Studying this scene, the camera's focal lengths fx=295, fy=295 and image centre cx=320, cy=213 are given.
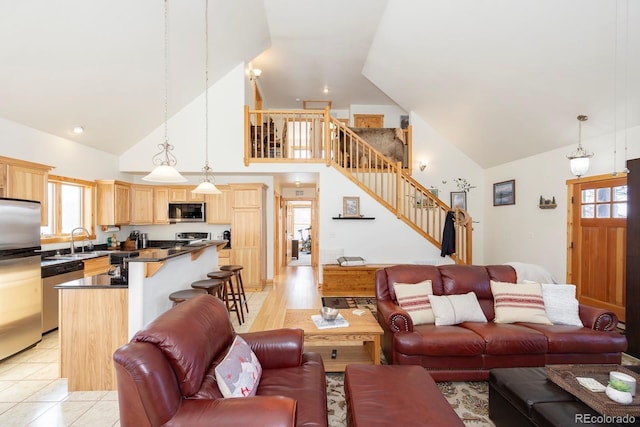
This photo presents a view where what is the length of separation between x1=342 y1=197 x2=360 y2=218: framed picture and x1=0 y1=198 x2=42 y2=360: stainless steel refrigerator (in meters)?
4.44

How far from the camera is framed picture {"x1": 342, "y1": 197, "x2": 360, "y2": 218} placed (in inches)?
229

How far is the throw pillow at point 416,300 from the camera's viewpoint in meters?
2.86

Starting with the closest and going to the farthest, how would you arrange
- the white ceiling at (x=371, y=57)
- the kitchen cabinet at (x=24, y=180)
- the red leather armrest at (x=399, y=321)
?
1. the red leather armrest at (x=399, y=321)
2. the white ceiling at (x=371, y=57)
3. the kitchen cabinet at (x=24, y=180)

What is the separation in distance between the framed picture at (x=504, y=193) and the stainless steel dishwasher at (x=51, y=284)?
24.7 feet

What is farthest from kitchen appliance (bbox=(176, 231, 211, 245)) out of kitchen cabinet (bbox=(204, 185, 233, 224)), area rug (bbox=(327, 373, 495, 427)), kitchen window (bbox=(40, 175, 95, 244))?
area rug (bbox=(327, 373, 495, 427))

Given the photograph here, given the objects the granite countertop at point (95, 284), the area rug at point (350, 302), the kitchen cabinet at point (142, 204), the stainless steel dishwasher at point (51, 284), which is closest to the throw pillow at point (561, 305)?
the area rug at point (350, 302)

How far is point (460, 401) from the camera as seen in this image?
7.76ft

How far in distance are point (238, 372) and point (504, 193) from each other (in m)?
6.44

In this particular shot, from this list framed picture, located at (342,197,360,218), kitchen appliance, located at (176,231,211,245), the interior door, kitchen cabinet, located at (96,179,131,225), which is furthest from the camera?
kitchen appliance, located at (176,231,211,245)

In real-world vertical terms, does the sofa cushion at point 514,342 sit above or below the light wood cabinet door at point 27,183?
below

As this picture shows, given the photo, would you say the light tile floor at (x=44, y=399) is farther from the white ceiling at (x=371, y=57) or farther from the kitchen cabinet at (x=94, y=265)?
the white ceiling at (x=371, y=57)

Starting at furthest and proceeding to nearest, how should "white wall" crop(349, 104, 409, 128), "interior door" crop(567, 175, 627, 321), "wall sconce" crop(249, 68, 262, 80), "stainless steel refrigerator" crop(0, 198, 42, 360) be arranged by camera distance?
1. "white wall" crop(349, 104, 409, 128)
2. "wall sconce" crop(249, 68, 262, 80)
3. "interior door" crop(567, 175, 627, 321)
4. "stainless steel refrigerator" crop(0, 198, 42, 360)

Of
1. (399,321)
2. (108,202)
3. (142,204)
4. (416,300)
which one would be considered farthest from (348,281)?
(108,202)

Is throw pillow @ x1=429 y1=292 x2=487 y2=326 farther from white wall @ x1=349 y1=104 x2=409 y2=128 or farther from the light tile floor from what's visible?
white wall @ x1=349 y1=104 x2=409 y2=128
